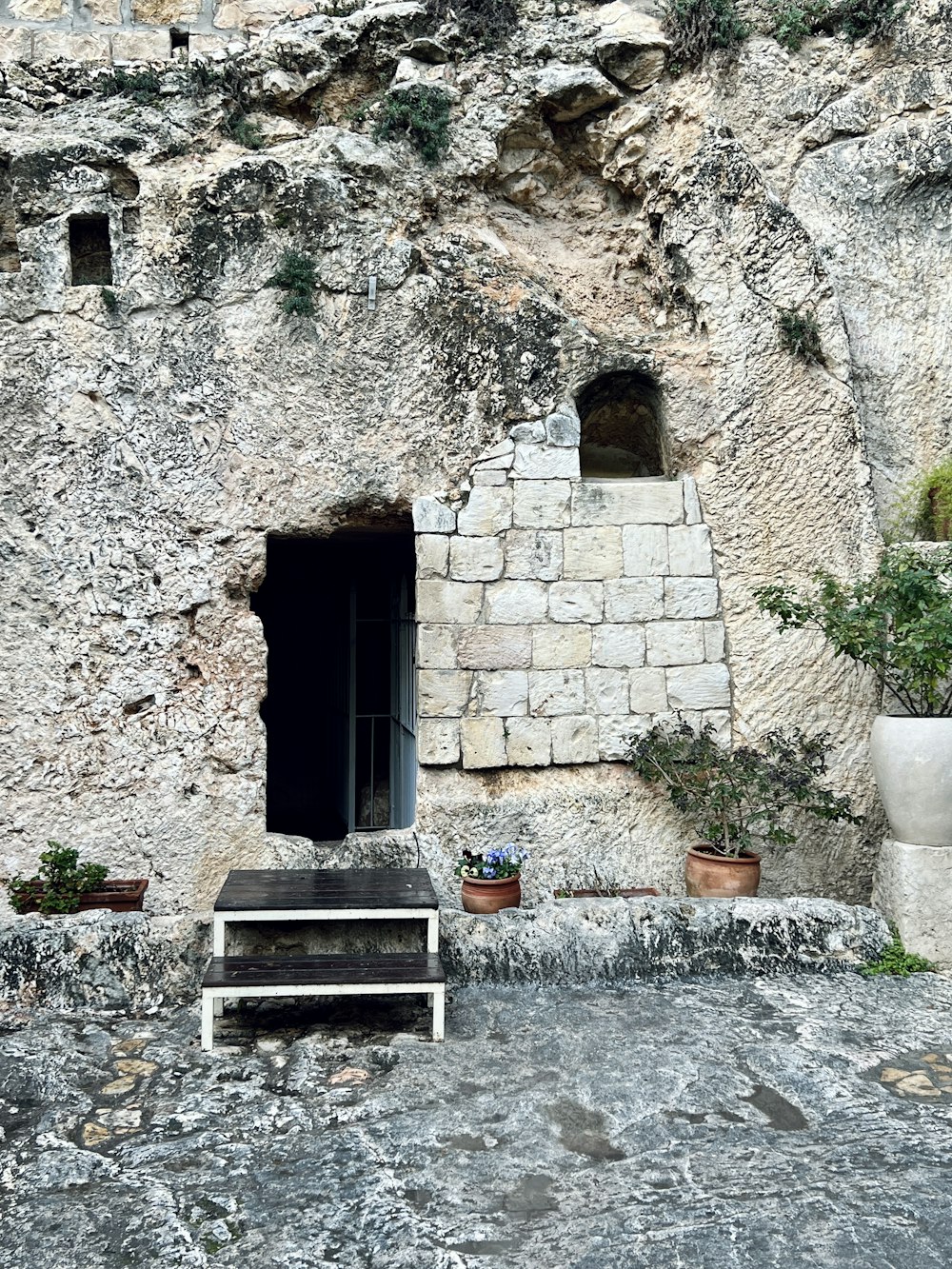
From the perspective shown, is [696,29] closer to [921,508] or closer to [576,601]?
[921,508]

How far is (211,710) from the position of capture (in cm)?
535

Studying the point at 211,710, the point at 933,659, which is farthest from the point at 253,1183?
the point at 933,659

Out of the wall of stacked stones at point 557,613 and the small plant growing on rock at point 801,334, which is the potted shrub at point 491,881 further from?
the small plant growing on rock at point 801,334

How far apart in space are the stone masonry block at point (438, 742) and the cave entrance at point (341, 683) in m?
0.43

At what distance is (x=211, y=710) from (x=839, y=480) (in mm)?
3640

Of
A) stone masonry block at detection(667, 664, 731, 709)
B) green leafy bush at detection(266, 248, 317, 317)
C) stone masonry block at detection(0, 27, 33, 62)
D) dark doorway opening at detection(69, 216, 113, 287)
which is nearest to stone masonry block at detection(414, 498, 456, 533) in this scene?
green leafy bush at detection(266, 248, 317, 317)

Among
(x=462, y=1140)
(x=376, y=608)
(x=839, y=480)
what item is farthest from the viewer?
(x=376, y=608)

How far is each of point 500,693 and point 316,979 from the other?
2.12m

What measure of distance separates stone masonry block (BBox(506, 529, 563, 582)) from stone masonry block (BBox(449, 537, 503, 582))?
0.22 ft

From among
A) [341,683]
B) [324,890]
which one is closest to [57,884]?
[324,890]

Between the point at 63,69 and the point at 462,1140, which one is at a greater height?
the point at 63,69

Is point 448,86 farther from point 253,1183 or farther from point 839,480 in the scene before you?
point 253,1183

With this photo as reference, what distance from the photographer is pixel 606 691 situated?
18.2ft

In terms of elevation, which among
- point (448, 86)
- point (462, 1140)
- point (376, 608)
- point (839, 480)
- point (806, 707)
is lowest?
point (462, 1140)
